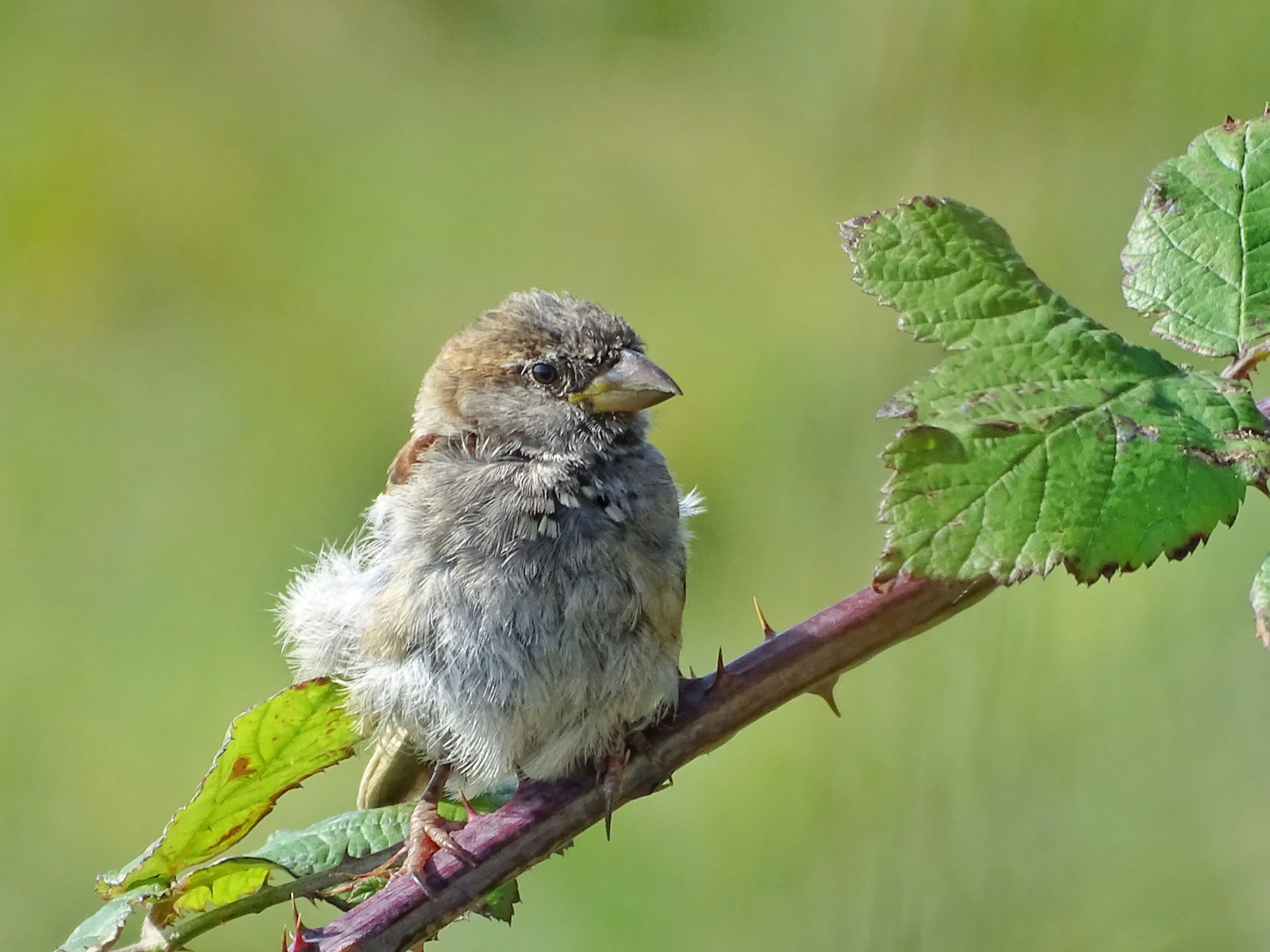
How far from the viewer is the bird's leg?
138cm

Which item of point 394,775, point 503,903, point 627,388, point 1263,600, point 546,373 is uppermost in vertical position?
point 546,373

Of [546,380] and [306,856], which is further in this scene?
[546,380]

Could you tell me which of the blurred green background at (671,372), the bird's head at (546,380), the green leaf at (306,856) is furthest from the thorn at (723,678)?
the bird's head at (546,380)

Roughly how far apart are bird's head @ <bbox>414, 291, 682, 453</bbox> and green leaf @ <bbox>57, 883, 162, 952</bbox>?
1.03m

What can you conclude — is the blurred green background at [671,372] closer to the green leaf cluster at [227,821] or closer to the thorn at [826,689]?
the thorn at [826,689]

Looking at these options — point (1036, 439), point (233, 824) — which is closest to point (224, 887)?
point (233, 824)

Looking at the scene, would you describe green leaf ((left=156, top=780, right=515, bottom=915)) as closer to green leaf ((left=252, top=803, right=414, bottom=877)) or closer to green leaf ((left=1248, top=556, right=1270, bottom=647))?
green leaf ((left=252, top=803, right=414, bottom=877))

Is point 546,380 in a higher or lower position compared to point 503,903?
higher

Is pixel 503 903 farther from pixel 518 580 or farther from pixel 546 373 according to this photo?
pixel 546 373

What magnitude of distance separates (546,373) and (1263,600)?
1.45m

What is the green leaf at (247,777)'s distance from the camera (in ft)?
4.13

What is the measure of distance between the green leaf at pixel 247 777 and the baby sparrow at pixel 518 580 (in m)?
0.43

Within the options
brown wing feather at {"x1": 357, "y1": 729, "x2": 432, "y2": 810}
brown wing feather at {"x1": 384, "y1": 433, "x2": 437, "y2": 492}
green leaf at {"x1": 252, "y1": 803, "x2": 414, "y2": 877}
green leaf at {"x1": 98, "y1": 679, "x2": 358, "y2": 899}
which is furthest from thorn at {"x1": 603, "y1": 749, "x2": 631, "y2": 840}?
brown wing feather at {"x1": 384, "y1": 433, "x2": 437, "y2": 492}

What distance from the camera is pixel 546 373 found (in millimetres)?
2217
